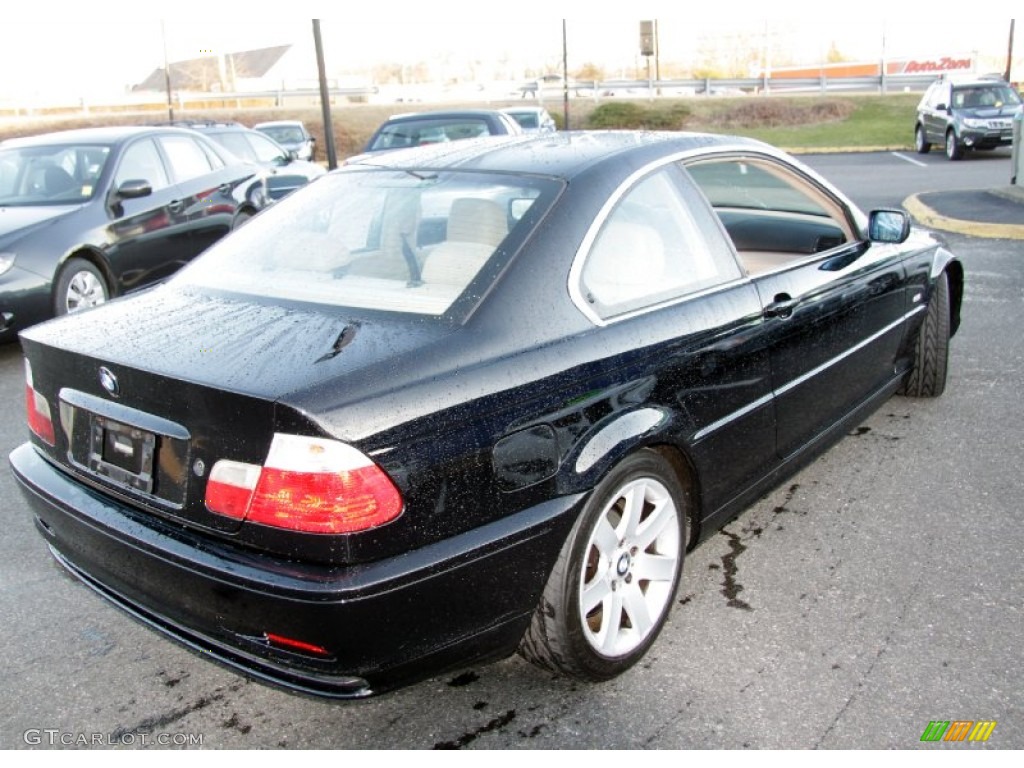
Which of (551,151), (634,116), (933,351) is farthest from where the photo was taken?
(634,116)

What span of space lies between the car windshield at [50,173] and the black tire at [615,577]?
615 cm

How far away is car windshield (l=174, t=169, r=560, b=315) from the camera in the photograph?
9.57 ft

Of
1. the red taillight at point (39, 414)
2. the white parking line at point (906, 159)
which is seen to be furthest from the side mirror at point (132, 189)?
the white parking line at point (906, 159)

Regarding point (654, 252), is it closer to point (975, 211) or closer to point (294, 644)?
point (294, 644)

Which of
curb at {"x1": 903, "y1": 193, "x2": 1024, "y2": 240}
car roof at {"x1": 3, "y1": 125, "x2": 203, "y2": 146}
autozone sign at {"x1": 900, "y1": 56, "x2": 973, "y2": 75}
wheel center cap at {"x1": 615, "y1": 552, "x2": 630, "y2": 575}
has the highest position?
autozone sign at {"x1": 900, "y1": 56, "x2": 973, "y2": 75}

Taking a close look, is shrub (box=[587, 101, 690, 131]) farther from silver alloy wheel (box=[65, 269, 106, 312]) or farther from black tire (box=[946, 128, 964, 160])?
silver alloy wheel (box=[65, 269, 106, 312])

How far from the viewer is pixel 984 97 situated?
21562mm

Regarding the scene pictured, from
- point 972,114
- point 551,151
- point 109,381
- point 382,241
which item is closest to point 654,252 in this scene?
point 551,151

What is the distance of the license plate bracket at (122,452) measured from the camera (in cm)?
258

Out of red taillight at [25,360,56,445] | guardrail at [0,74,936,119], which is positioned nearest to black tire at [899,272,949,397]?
red taillight at [25,360,56,445]

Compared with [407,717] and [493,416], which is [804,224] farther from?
[407,717]

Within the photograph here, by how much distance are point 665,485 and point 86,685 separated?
1866 mm

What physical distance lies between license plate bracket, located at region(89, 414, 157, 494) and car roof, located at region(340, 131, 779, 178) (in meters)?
1.44

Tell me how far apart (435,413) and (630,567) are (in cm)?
93
